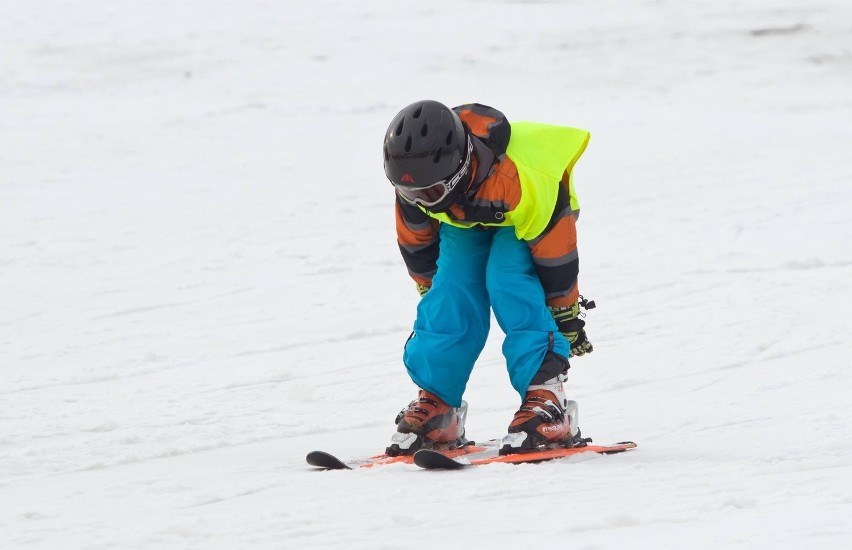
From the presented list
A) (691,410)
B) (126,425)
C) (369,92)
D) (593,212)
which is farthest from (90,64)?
(691,410)

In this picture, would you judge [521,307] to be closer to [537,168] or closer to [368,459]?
[537,168]

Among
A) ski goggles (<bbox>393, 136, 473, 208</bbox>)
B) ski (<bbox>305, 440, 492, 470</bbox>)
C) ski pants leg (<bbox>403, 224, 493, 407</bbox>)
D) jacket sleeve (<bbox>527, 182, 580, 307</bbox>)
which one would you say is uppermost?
ski goggles (<bbox>393, 136, 473, 208</bbox>)

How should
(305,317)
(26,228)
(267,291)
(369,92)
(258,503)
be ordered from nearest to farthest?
(258,503), (305,317), (267,291), (26,228), (369,92)

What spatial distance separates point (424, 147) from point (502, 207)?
0.37m

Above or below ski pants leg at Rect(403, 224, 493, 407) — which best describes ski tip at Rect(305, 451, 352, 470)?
below

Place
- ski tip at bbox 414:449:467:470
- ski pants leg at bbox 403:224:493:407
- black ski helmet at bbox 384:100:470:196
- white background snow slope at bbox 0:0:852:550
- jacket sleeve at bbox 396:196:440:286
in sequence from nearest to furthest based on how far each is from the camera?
1. white background snow slope at bbox 0:0:852:550
2. ski tip at bbox 414:449:467:470
3. black ski helmet at bbox 384:100:470:196
4. ski pants leg at bbox 403:224:493:407
5. jacket sleeve at bbox 396:196:440:286

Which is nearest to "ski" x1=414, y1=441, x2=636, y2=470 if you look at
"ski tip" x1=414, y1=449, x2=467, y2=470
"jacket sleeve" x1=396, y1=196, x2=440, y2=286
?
"ski tip" x1=414, y1=449, x2=467, y2=470

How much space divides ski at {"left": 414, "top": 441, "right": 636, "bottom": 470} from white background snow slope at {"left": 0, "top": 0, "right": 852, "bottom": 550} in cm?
→ 9

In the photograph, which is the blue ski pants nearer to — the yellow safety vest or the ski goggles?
the yellow safety vest

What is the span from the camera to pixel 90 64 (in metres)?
14.7

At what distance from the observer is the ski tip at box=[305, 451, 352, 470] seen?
396 centimetres

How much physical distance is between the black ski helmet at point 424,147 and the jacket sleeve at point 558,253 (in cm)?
38

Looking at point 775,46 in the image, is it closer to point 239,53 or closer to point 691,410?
point 239,53

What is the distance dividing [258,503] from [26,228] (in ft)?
20.8
